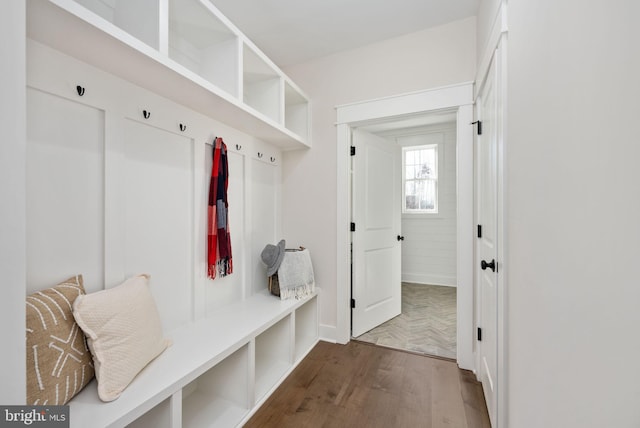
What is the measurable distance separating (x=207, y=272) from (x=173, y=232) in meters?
0.39

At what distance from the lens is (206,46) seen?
1.77 m

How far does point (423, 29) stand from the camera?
2.21 meters

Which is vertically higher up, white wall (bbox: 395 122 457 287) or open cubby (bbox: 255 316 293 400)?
white wall (bbox: 395 122 457 287)

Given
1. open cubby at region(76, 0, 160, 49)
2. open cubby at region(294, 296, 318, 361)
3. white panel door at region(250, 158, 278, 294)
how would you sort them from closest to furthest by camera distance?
1. open cubby at region(76, 0, 160, 49)
2. white panel door at region(250, 158, 278, 294)
3. open cubby at region(294, 296, 318, 361)

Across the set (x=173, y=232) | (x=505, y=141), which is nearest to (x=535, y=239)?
(x=505, y=141)

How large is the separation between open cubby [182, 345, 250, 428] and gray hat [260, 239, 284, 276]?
735 millimetres

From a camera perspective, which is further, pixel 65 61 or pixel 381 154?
pixel 381 154

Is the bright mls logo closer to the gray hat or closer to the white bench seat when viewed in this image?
the white bench seat

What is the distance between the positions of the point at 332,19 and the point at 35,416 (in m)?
2.71

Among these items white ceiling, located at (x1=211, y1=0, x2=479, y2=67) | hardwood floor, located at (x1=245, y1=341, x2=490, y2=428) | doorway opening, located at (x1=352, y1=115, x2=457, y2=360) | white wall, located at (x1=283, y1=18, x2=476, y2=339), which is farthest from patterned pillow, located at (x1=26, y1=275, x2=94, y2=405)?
doorway opening, located at (x1=352, y1=115, x2=457, y2=360)

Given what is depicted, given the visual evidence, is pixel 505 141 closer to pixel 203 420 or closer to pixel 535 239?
pixel 535 239

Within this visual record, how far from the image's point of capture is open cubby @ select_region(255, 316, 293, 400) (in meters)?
1.97

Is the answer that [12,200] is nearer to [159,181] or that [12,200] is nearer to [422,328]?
[159,181]

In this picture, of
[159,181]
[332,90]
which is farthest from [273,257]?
[332,90]
